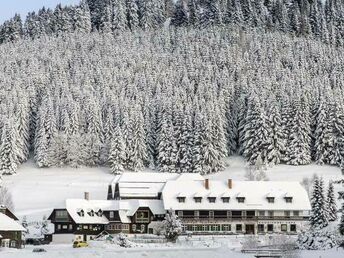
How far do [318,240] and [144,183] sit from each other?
47.7 metres

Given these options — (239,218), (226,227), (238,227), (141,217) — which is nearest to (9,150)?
(141,217)

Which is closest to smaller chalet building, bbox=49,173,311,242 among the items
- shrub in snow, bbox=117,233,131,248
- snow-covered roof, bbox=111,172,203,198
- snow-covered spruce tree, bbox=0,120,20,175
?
snow-covered roof, bbox=111,172,203,198

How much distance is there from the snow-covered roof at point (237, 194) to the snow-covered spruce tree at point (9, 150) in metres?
37.4

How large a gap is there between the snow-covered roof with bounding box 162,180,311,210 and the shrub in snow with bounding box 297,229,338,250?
33564 millimetres

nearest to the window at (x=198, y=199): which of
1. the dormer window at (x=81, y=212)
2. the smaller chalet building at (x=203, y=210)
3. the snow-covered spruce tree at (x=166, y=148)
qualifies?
the smaller chalet building at (x=203, y=210)

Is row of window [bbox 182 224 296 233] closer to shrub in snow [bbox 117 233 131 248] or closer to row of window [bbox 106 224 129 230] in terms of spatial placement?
row of window [bbox 106 224 129 230]

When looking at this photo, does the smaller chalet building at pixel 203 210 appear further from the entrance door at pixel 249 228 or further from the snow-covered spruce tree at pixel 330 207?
the snow-covered spruce tree at pixel 330 207

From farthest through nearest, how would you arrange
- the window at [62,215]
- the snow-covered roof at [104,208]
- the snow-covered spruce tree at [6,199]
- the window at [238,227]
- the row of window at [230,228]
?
the snow-covered spruce tree at [6,199], the window at [238,227], the row of window at [230,228], the snow-covered roof at [104,208], the window at [62,215]

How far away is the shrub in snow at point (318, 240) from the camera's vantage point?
51.6m

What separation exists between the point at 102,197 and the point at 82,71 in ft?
202

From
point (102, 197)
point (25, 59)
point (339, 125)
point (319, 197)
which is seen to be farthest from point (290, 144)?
point (25, 59)

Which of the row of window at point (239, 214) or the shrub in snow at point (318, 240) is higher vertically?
the row of window at point (239, 214)

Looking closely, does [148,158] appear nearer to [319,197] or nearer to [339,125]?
[339,125]

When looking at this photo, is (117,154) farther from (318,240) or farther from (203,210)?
(318,240)
